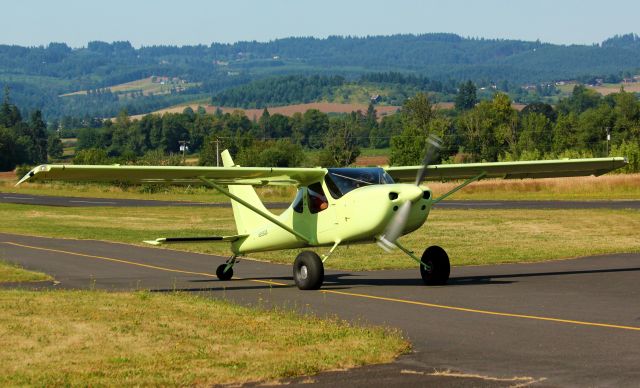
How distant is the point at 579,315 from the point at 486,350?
3.71 metres

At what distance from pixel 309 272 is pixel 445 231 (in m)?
18.2

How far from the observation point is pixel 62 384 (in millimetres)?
11469

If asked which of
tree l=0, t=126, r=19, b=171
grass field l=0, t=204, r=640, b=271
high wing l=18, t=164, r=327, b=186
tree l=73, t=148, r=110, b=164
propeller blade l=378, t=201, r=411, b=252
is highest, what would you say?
high wing l=18, t=164, r=327, b=186

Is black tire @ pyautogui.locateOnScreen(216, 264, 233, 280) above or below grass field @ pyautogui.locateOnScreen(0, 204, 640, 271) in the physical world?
above

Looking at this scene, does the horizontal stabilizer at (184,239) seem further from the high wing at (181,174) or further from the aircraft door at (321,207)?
the aircraft door at (321,207)

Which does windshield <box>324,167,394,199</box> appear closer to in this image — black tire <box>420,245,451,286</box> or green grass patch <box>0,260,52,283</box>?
black tire <box>420,245,451,286</box>

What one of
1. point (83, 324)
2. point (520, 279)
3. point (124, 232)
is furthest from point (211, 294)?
point (124, 232)

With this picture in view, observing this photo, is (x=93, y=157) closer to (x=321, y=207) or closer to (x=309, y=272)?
(x=321, y=207)

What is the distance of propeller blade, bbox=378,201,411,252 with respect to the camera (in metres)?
19.7

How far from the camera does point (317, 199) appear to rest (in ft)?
71.9

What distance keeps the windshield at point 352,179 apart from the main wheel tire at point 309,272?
4.43 ft

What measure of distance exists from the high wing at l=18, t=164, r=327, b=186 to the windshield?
16.3 inches

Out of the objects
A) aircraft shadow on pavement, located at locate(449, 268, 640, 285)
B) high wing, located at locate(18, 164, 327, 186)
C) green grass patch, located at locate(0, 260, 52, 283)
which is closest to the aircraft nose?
high wing, located at locate(18, 164, 327, 186)

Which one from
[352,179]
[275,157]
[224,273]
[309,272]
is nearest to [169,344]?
[309,272]
